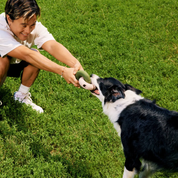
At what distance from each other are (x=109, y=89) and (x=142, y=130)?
2.25ft

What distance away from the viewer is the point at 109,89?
298cm

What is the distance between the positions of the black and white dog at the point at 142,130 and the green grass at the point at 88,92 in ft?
2.04

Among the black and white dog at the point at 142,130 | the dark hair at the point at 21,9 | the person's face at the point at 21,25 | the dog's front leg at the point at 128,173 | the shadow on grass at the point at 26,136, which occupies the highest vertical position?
the dark hair at the point at 21,9

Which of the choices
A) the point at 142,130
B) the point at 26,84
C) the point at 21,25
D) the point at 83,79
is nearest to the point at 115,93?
the point at 83,79

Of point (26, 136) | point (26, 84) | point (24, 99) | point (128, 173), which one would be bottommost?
point (26, 136)

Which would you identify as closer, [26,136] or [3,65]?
[3,65]

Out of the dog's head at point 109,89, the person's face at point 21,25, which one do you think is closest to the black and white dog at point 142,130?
the dog's head at point 109,89

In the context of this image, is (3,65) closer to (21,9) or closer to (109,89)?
(21,9)

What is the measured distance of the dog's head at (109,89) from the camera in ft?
9.63

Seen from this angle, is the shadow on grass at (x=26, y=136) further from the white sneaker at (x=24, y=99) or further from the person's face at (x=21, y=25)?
the person's face at (x=21, y=25)

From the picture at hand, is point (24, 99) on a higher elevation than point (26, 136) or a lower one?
higher

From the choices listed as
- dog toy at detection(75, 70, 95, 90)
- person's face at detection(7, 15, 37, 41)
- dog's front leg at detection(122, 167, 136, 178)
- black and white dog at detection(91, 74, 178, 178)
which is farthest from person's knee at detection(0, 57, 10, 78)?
dog's front leg at detection(122, 167, 136, 178)

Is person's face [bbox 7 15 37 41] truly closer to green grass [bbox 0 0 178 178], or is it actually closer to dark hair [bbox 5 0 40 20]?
dark hair [bbox 5 0 40 20]

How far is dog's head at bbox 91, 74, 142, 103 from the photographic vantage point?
2.93 m
